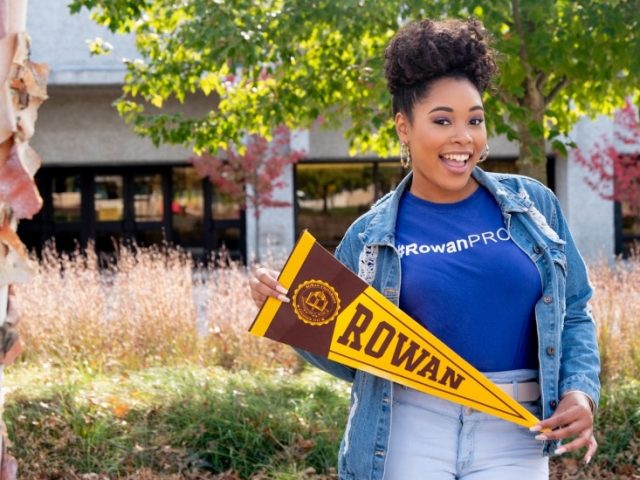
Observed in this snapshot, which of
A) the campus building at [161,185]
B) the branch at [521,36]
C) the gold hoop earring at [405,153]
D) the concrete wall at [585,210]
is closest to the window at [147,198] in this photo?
the campus building at [161,185]

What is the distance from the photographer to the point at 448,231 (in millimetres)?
2383

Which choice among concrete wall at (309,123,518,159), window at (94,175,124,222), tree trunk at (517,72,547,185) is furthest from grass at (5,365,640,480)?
window at (94,175,124,222)

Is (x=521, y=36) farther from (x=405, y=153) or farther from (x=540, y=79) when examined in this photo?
(x=405, y=153)

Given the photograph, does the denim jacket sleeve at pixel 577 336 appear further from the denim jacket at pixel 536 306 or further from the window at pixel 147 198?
the window at pixel 147 198

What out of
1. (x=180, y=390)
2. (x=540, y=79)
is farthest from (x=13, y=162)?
(x=540, y=79)

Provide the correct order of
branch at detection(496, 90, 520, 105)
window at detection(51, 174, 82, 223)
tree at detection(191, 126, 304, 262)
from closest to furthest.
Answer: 1. branch at detection(496, 90, 520, 105)
2. tree at detection(191, 126, 304, 262)
3. window at detection(51, 174, 82, 223)

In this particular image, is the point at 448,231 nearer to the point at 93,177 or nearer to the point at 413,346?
the point at 413,346

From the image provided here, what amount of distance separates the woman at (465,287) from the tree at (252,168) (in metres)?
15.4

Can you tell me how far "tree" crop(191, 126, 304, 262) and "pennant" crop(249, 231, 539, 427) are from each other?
1549 centimetres

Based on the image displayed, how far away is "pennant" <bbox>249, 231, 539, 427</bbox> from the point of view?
231cm

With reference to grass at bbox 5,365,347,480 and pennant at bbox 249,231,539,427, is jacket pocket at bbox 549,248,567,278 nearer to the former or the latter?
pennant at bbox 249,231,539,427

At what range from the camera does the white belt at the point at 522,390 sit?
7.54ft

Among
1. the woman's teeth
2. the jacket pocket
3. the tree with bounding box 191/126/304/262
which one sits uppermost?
the woman's teeth

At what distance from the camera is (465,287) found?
2.29 meters
